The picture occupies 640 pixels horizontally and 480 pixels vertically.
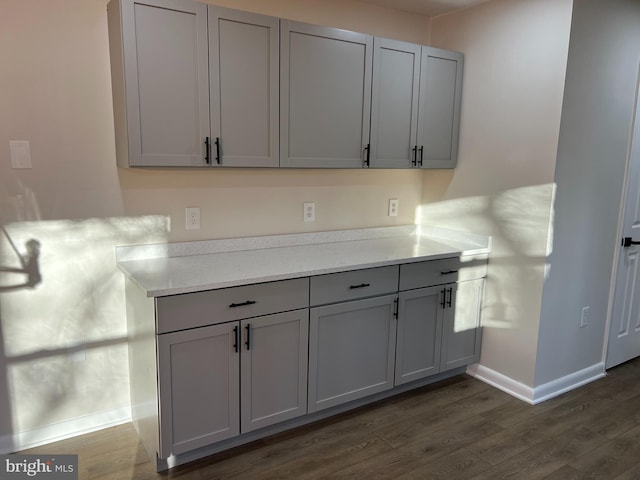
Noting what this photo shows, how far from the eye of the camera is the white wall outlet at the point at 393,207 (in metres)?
3.40

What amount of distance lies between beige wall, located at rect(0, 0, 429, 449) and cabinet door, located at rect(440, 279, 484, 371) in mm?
1471

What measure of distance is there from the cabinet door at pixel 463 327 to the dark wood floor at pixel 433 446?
256mm

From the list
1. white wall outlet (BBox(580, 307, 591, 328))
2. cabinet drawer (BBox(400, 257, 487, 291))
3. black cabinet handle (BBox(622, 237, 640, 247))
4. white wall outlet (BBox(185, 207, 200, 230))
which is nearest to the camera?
white wall outlet (BBox(185, 207, 200, 230))

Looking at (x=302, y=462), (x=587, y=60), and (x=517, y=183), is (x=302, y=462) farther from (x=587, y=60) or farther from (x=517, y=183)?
(x=587, y=60)

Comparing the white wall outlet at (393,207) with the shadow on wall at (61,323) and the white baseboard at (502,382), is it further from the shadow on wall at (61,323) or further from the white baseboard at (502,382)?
the shadow on wall at (61,323)

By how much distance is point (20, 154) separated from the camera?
7.14 feet

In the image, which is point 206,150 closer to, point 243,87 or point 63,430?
point 243,87

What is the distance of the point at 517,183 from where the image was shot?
2875 mm

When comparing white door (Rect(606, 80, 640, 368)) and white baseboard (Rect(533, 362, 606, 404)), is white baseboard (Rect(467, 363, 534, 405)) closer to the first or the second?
white baseboard (Rect(533, 362, 606, 404))

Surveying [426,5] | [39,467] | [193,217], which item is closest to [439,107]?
[426,5]

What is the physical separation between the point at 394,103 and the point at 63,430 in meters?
2.56

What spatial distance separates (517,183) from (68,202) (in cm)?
249

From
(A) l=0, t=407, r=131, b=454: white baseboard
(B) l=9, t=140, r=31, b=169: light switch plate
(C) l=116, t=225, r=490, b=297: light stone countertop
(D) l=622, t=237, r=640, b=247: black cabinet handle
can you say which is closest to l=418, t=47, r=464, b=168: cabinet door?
(C) l=116, t=225, r=490, b=297: light stone countertop

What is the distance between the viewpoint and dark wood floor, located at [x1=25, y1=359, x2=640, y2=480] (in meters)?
2.24
